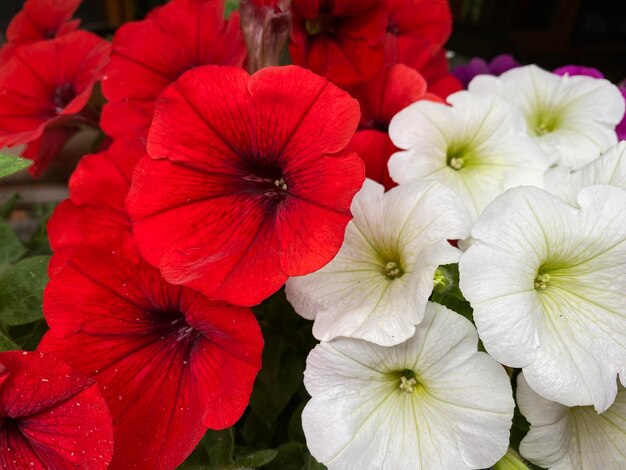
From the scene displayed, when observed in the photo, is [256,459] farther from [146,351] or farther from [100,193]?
[100,193]

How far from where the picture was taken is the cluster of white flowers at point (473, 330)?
11.6 inches

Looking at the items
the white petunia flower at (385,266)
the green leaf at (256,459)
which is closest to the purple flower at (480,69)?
the white petunia flower at (385,266)

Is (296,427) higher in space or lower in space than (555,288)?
lower

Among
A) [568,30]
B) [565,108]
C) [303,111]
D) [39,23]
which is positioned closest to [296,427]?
[303,111]

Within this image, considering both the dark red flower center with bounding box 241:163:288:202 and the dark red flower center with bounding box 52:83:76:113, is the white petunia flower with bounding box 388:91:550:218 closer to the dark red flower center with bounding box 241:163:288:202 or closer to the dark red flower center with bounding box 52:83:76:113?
the dark red flower center with bounding box 241:163:288:202

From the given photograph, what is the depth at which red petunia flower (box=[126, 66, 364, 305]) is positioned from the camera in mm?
309

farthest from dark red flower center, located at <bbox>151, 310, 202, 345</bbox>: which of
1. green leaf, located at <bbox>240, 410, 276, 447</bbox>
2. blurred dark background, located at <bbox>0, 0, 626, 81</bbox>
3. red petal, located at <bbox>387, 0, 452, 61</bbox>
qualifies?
blurred dark background, located at <bbox>0, 0, 626, 81</bbox>

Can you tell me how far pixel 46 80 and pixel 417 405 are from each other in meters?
0.40

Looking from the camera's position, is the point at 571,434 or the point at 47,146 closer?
the point at 571,434

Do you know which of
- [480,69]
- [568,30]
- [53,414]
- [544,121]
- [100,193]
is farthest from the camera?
[568,30]

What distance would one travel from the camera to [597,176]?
0.36 m

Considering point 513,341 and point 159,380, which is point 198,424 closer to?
point 159,380

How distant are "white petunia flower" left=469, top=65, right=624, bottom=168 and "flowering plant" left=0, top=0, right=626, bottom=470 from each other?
2.4 inches

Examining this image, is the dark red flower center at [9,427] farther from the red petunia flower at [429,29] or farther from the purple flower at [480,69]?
the purple flower at [480,69]
